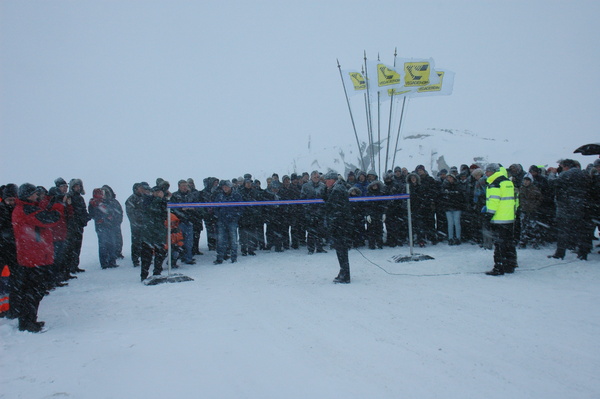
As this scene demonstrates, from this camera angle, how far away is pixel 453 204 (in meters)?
10.1

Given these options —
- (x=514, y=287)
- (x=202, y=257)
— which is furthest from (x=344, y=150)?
(x=514, y=287)

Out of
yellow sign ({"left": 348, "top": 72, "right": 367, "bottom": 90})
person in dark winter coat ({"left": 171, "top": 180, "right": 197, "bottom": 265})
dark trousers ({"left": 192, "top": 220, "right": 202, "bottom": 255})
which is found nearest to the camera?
person in dark winter coat ({"left": 171, "top": 180, "right": 197, "bottom": 265})

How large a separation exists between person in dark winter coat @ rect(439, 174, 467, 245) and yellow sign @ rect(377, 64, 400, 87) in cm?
558

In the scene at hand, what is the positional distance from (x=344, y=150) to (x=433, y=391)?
55568mm

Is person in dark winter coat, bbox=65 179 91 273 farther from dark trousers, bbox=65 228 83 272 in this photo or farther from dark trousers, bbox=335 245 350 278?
dark trousers, bbox=335 245 350 278

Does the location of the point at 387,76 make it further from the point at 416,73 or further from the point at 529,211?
the point at 529,211

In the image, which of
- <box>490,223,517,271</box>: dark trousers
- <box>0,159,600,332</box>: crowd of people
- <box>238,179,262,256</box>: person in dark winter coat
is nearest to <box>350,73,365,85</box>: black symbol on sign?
<box>0,159,600,332</box>: crowd of people

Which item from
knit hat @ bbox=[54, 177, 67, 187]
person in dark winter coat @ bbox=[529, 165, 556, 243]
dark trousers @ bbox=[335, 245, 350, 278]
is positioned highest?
knit hat @ bbox=[54, 177, 67, 187]

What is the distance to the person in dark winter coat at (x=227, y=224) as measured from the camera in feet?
31.1

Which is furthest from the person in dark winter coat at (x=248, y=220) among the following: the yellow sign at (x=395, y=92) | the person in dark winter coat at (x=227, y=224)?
the yellow sign at (x=395, y=92)

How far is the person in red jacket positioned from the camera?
4.86 metres

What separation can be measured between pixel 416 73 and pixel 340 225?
9.86m

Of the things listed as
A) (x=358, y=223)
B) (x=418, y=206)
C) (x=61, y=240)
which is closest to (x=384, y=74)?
(x=418, y=206)

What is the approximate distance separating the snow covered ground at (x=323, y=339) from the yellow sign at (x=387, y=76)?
30.3ft
